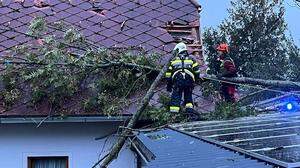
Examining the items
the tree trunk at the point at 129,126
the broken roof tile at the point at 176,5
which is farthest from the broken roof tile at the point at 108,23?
the tree trunk at the point at 129,126

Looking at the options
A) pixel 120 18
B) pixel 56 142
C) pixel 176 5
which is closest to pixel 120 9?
pixel 120 18

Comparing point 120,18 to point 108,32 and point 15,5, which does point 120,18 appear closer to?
point 108,32

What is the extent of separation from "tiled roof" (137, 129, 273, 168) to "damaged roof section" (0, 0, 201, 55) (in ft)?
11.5

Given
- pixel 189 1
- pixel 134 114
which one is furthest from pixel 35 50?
pixel 189 1

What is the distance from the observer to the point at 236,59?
2544cm

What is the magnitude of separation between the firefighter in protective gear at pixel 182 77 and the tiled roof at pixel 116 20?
776mm

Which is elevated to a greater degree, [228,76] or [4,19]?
[4,19]

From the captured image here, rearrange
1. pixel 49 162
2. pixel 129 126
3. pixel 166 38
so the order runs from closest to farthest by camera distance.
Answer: pixel 129 126 < pixel 49 162 < pixel 166 38

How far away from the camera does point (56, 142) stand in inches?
275

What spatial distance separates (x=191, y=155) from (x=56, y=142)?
3.87 metres

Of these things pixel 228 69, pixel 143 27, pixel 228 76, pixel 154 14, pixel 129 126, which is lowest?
pixel 129 126

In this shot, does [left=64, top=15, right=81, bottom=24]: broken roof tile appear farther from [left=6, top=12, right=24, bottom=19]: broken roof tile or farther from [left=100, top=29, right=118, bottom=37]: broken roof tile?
[left=6, top=12, right=24, bottom=19]: broken roof tile

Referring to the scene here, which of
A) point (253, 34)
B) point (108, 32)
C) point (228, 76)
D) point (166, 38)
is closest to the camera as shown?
point (228, 76)

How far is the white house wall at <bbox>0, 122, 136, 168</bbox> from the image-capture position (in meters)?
6.93
